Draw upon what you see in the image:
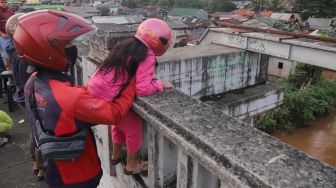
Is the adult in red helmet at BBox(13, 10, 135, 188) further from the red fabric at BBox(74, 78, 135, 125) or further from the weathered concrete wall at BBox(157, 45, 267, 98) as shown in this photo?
the weathered concrete wall at BBox(157, 45, 267, 98)

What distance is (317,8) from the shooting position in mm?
37500

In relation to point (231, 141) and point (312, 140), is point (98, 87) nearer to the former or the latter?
point (231, 141)

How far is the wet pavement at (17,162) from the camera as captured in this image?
3.79 meters

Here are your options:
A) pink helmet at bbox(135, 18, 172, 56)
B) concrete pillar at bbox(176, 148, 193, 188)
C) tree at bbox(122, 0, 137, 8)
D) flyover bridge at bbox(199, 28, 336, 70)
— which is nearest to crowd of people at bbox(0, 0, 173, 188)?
pink helmet at bbox(135, 18, 172, 56)

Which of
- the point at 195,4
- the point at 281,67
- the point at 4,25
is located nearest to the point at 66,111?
the point at 4,25

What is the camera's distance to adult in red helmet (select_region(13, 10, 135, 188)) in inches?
70.4

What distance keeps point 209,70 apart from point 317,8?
108ft

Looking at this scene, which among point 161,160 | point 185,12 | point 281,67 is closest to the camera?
point 161,160

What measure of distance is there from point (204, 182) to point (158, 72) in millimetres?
7646

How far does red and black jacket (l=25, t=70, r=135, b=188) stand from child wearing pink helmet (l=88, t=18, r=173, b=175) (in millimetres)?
152

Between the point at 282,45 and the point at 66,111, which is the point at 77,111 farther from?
the point at 282,45

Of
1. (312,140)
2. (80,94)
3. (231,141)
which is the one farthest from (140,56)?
(312,140)

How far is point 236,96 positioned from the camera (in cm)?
1205

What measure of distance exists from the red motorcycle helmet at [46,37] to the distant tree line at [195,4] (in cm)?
5813
